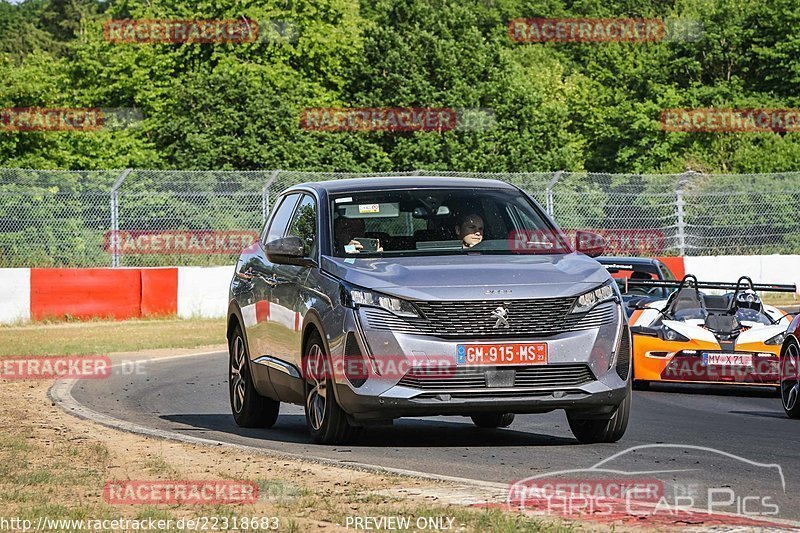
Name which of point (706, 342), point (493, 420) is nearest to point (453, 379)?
point (493, 420)

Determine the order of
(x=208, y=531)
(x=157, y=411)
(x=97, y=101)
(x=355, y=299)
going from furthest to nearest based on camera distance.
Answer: (x=97, y=101), (x=157, y=411), (x=355, y=299), (x=208, y=531)

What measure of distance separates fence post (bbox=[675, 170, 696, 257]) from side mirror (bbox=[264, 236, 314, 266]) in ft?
72.9

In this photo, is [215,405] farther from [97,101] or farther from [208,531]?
[97,101]

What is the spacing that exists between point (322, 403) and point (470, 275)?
4.66ft

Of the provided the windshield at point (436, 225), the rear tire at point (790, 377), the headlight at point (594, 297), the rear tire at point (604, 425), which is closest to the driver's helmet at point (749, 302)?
the rear tire at point (790, 377)

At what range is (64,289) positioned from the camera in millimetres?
27906

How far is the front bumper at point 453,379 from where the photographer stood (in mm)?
9852

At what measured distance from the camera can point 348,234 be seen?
1102cm

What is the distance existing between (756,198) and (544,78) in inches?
2391

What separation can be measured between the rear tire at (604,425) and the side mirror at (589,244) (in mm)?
1106

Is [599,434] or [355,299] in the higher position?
[355,299]

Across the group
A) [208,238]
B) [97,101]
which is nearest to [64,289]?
[208,238]

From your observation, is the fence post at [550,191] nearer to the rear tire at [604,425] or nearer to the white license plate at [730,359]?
the white license plate at [730,359]

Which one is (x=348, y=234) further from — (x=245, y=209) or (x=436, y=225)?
(x=245, y=209)
